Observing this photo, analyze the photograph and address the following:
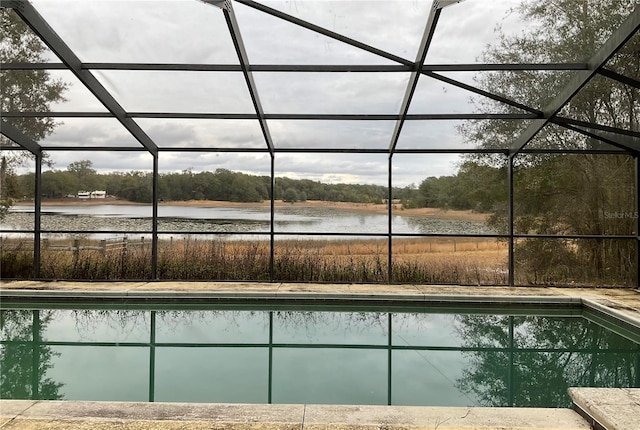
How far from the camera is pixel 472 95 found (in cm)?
649

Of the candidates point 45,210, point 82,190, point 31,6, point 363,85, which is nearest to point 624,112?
point 363,85

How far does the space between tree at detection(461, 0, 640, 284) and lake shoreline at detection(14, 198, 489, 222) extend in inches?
27.2

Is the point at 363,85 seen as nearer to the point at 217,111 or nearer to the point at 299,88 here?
the point at 299,88

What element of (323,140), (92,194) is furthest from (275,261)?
(92,194)

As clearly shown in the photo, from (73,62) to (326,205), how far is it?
184 inches

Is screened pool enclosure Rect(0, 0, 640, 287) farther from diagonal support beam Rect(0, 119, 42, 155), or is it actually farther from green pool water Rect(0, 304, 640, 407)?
green pool water Rect(0, 304, 640, 407)

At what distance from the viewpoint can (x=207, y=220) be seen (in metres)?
8.25

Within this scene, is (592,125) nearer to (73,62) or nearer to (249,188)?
(249,188)

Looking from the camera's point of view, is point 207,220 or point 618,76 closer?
point 618,76

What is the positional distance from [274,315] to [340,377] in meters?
2.20

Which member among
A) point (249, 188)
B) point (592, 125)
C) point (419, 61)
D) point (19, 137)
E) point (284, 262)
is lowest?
point (284, 262)

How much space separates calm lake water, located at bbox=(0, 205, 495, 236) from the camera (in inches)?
312

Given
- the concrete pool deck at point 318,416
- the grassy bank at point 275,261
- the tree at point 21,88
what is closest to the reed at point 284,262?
the grassy bank at point 275,261

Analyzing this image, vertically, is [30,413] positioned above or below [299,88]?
below
